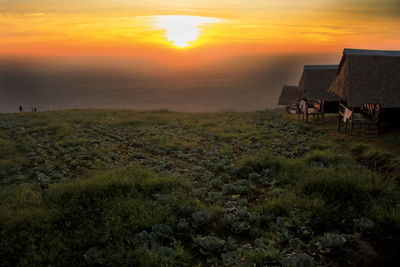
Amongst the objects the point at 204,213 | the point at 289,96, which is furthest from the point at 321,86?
the point at 204,213

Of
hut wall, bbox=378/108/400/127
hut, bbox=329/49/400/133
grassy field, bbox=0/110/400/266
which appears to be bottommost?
grassy field, bbox=0/110/400/266

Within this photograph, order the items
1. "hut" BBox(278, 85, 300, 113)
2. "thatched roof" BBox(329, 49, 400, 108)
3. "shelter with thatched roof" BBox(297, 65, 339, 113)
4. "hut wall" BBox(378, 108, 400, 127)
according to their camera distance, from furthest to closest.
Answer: "hut" BBox(278, 85, 300, 113), "shelter with thatched roof" BBox(297, 65, 339, 113), "hut wall" BBox(378, 108, 400, 127), "thatched roof" BBox(329, 49, 400, 108)

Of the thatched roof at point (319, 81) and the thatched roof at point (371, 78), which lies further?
the thatched roof at point (319, 81)

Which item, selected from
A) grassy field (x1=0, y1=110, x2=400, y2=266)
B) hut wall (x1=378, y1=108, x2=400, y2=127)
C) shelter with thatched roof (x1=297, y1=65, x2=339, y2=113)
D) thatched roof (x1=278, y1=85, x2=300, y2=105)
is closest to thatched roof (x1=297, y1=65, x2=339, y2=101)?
shelter with thatched roof (x1=297, y1=65, x2=339, y2=113)

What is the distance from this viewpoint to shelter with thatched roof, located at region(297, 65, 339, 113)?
2303 centimetres

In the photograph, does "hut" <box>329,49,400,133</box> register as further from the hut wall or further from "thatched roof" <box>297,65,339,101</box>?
"thatched roof" <box>297,65,339,101</box>

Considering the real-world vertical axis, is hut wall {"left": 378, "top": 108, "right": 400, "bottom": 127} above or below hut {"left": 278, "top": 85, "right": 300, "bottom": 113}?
below

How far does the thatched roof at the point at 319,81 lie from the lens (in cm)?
2304

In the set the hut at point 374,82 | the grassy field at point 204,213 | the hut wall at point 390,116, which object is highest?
the hut at point 374,82

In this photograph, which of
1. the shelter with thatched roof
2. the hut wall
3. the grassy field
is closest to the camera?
the grassy field

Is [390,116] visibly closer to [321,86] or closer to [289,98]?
[321,86]

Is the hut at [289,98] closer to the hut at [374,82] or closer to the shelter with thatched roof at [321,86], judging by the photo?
the shelter with thatched roof at [321,86]

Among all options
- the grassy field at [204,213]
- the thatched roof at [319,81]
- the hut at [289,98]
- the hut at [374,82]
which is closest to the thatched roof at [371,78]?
the hut at [374,82]

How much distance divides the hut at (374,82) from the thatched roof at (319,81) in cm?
641
